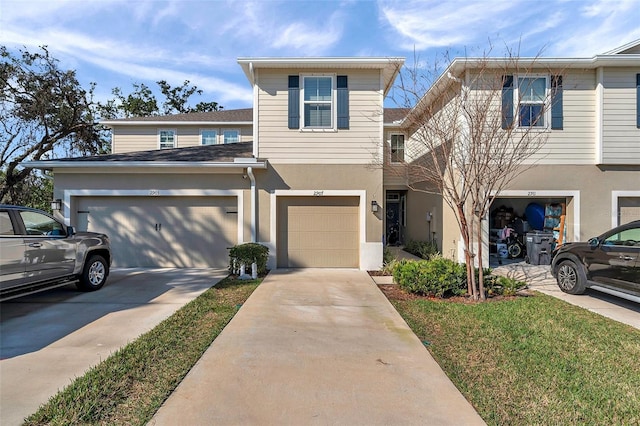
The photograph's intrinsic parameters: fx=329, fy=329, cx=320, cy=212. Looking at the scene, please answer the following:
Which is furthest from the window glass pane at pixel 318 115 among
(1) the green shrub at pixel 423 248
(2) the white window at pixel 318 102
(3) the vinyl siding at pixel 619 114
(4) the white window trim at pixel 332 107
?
(3) the vinyl siding at pixel 619 114

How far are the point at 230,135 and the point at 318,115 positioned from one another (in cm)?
857

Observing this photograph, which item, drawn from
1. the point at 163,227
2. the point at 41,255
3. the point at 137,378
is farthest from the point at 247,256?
the point at 137,378

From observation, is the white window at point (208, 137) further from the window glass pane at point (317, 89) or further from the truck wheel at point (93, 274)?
the truck wheel at point (93, 274)

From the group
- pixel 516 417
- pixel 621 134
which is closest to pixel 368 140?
pixel 621 134

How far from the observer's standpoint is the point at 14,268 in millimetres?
5059

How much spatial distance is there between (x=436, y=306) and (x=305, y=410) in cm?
374

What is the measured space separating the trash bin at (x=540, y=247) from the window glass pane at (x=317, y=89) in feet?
24.7

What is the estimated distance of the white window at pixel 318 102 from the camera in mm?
9164

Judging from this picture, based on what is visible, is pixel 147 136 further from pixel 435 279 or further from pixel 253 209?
pixel 435 279

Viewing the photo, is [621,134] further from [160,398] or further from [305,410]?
[160,398]

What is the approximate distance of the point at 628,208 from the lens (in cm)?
915

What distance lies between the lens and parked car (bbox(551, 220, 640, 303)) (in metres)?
5.57

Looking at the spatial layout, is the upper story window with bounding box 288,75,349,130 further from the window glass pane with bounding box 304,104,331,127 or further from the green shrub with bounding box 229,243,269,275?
the green shrub with bounding box 229,243,269,275

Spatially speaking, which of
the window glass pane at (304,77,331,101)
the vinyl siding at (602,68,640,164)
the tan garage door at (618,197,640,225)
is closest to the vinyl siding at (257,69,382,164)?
the window glass pane at (304,77,331,101)
